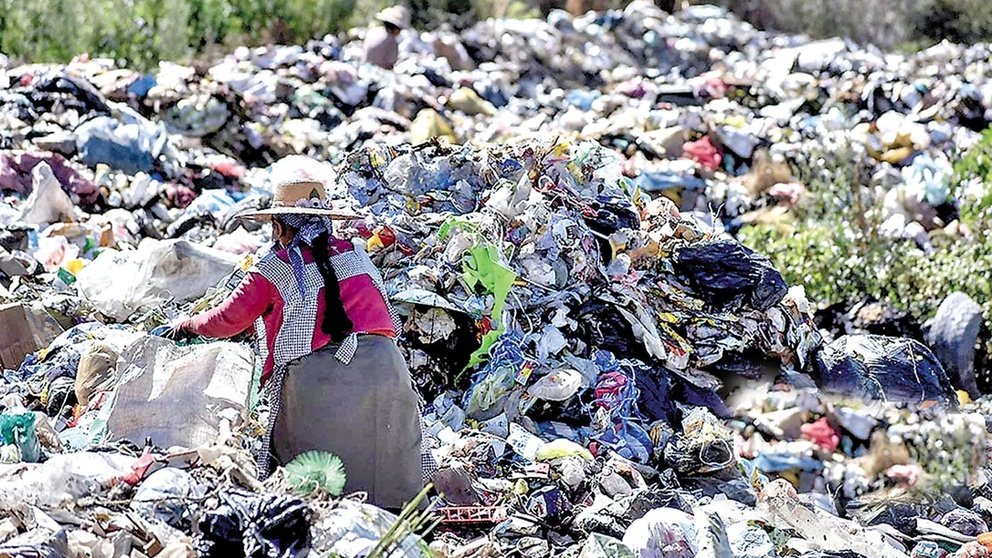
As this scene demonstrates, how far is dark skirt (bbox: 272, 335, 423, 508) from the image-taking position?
3879 mm

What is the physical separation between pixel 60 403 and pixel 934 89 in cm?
899

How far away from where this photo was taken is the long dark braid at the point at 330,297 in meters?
3.81

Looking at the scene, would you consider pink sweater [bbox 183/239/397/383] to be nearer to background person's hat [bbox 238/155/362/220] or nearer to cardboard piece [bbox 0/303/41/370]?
background person's hat [bbox 238/155/362/220]

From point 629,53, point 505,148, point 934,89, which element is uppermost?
point 505,148

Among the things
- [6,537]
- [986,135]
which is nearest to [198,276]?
[6,537]

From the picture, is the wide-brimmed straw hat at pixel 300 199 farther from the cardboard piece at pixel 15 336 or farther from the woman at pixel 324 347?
the cardboard piece at pixel 15 336

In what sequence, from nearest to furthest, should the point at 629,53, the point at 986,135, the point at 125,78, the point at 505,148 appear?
the point at 505,148 < the point at 986,135 < the point at 125,78 < the point at 629,53

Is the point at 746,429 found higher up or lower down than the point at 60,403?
lower down

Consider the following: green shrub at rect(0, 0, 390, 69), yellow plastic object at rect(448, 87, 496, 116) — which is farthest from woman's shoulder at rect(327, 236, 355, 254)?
green shrub at rect(0, 0, 390, 69)

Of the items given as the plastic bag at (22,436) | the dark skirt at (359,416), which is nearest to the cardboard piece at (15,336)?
the plastic bag at (22,436)

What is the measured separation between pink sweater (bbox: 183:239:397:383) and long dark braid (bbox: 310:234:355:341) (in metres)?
0.01

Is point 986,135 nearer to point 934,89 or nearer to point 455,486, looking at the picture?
point 934,89

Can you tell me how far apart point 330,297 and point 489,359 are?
1.51 meters

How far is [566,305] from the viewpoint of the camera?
219 inches
